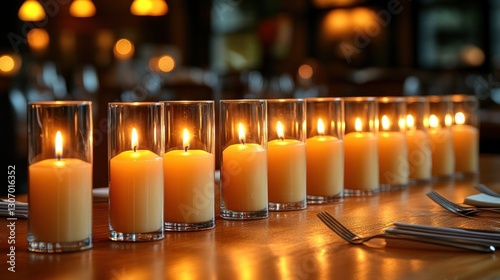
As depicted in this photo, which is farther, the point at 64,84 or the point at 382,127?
the point at 64,84

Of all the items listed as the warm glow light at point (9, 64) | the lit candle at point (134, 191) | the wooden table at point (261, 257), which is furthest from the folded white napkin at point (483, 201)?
the warm glow light at point (9, 64)

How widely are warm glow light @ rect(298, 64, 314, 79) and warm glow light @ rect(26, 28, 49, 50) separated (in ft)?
9.76

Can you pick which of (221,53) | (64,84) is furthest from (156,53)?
(64,84)

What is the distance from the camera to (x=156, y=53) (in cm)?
974

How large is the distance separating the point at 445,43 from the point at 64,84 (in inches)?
161

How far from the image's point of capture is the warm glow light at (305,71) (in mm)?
8961

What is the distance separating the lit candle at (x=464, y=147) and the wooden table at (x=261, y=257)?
2.86 feet

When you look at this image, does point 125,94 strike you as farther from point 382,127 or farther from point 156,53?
point 382,127

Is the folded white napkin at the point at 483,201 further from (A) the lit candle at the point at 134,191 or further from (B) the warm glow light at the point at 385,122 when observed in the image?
(A) the lit candle at the point at 134,191

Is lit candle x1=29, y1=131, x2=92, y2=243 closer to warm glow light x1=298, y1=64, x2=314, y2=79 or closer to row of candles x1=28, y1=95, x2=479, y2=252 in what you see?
row of candles x1=28, y1=95, x2=479, y2=252

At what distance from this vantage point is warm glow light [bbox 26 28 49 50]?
8891mm

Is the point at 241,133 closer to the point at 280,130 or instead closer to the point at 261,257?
the point at 280,130

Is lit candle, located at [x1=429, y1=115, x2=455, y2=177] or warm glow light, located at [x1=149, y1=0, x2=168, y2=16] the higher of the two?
warm glow light, located at [x1=149, y1=0, x2=168, y2=16]

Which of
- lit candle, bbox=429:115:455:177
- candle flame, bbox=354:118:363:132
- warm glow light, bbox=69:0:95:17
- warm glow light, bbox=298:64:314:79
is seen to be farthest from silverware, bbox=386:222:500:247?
warm glow light, bbox=298:64:314:79
